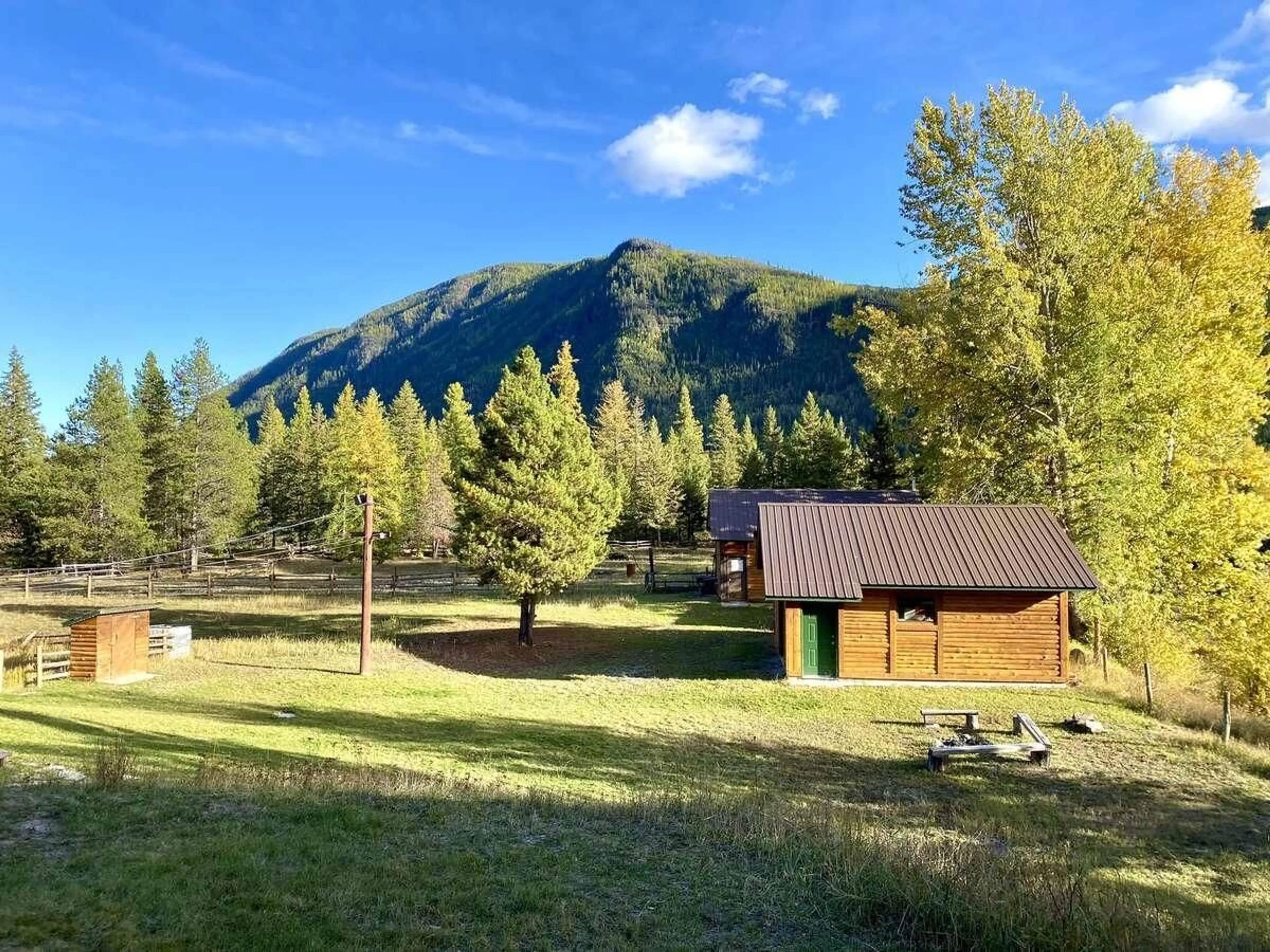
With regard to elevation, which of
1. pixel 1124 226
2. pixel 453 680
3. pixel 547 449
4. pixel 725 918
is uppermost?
pixel 1124 226

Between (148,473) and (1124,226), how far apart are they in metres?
57.2

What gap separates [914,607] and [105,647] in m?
23.6

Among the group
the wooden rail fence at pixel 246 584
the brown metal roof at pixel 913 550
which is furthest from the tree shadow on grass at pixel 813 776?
the wooden rail fence at pixel 246 584

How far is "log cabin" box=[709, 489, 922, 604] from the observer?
130 feet

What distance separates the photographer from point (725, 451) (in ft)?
271

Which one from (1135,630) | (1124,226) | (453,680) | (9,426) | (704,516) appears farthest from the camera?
(704,516)

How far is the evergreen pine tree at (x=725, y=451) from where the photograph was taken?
79812 millimetres

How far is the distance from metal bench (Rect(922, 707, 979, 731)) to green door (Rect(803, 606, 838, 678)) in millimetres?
4081

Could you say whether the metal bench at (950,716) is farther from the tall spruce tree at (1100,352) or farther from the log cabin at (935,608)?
the tall spruce tree at (1100,352)

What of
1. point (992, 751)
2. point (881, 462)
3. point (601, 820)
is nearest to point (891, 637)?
point (992, 751)

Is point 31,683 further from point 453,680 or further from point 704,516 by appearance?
point 704,516

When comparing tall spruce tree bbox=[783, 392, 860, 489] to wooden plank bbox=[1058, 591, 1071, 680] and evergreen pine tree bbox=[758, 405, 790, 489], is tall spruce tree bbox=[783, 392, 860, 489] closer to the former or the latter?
evergreen pine tree bbox=[758, 405, 790, 489]

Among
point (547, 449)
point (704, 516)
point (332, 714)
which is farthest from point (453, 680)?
point (704, 516)

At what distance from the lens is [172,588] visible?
43.6 meters
